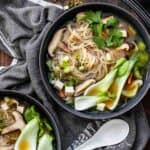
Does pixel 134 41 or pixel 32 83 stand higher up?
pixel 134 41

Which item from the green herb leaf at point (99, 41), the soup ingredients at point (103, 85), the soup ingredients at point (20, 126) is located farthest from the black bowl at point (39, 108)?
the green herb leaf at point (99, 41)

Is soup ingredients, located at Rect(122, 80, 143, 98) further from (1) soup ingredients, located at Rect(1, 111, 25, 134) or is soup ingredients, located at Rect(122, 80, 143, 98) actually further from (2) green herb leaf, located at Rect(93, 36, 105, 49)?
(1) soup ingredients, located at Rect(1, 111, 25, 134)

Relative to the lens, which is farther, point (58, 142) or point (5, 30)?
point (5, 30)

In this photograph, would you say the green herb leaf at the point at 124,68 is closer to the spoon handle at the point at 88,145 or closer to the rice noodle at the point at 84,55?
the rice noodle at the point at 84,55

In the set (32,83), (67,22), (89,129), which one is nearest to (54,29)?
(67,22)

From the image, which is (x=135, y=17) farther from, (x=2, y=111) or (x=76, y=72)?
(x=2, y=111)
